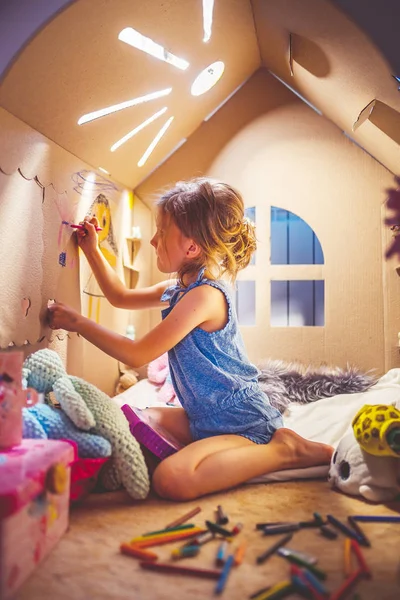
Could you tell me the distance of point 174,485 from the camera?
912 mm

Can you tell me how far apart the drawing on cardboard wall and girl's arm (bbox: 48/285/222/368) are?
0.30 meters

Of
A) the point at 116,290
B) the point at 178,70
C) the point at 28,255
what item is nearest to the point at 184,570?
the point at 28,255

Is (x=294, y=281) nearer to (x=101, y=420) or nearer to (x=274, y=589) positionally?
(x=101, y=420)

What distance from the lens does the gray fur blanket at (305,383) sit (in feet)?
5.08

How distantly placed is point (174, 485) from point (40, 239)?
624 mm

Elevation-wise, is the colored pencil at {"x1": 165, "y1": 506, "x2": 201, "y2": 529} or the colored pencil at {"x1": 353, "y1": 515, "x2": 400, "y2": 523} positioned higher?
the colored pencil at {"x1": 353, "y1": 515, "x2": 400, "y2": 523}

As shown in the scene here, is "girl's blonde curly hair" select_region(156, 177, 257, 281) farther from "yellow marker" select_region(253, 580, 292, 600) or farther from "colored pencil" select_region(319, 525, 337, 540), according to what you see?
"yellow marker" select_region(253, 580, 292, 600)

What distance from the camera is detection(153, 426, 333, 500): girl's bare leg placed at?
921 mm

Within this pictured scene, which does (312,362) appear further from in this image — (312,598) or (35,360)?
(312,598)

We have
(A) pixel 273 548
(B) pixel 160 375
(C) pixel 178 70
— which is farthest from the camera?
(B) pixel 160 375

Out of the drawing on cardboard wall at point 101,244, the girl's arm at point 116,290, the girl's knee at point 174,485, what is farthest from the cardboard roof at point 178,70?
the girl's knee at point 174,485

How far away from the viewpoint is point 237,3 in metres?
1.36

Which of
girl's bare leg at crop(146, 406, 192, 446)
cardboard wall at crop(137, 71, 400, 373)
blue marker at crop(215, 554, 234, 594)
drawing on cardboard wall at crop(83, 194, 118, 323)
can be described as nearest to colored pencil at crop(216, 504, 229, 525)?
blue marker at crop(215, 554, 234, 594)

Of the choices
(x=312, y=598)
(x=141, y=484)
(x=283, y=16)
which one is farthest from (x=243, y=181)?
(x=312, y=598)
